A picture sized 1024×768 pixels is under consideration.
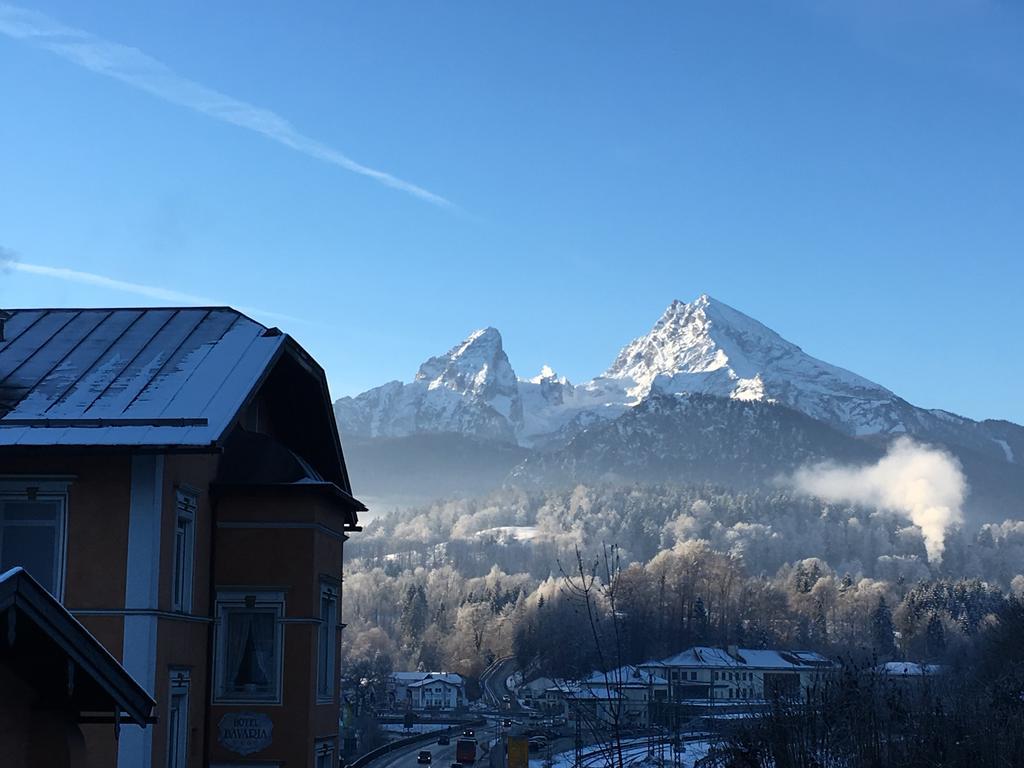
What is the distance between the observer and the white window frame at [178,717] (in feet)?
72.4

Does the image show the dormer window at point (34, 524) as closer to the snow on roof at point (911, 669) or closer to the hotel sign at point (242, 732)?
the hotel sign at point (242, 732)

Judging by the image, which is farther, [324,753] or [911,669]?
[911,669]

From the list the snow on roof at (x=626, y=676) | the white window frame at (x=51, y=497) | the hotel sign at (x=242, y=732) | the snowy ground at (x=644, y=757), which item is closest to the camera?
the snow on roof at (x=626, y=676)

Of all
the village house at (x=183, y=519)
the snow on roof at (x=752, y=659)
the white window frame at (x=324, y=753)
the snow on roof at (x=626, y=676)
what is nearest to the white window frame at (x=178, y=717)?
the village house at (x=183, y=519)

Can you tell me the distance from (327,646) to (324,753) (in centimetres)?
197

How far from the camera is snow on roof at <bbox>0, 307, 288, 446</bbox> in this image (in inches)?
841

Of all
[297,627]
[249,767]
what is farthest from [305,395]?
[249,767]

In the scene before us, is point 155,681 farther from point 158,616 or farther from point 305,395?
point 305,395

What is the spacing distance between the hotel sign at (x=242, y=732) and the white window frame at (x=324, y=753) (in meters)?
0.90

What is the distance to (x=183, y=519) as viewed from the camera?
2295 centimetres

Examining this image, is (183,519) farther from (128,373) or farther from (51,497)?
(128,373)

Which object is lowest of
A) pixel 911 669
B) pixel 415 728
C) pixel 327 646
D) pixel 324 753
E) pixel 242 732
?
pixel 415 728

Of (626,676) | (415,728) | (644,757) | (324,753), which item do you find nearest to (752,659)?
(626,676)

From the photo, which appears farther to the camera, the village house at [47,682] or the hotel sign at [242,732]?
the hotel sign at [242,732]
